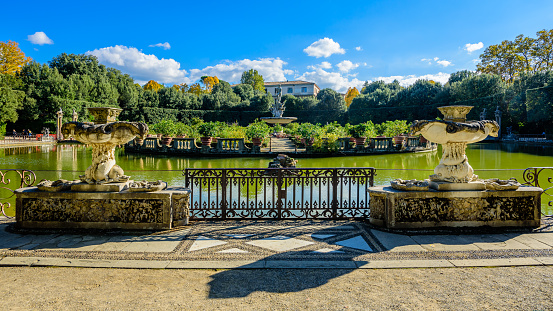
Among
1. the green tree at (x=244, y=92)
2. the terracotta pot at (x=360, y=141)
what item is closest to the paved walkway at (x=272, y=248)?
the terracotta pot at (x=360, y=141)

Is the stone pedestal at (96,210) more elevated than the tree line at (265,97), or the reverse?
the tree line at (265,97)

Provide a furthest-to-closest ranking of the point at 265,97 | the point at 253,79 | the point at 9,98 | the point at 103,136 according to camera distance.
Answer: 1. the point at 253,79
2. the point at 265,97
3. the point at 9,98
4. the point at 103,136

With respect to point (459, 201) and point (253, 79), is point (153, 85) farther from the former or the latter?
point (459, 201)

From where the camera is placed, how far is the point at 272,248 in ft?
12.5

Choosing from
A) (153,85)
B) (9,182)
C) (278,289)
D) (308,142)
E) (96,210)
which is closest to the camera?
(278,289)

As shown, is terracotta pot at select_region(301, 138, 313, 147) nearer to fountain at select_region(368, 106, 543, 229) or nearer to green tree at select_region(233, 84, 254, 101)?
fountain at select_region(368, 106, 543, 229)

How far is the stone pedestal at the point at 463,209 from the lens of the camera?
4.41 m

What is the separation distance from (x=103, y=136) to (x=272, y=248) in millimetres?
2593

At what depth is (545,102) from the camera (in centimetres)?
2853

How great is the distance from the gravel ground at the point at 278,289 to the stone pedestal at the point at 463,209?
126 cm

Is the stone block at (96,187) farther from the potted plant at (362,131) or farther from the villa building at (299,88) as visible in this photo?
the villa building at (299,88)

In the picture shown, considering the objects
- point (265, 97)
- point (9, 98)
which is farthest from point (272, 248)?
point (265, 97)

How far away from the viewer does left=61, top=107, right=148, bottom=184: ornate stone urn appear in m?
4.26

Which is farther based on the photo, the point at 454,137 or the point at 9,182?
the point at 9,182
